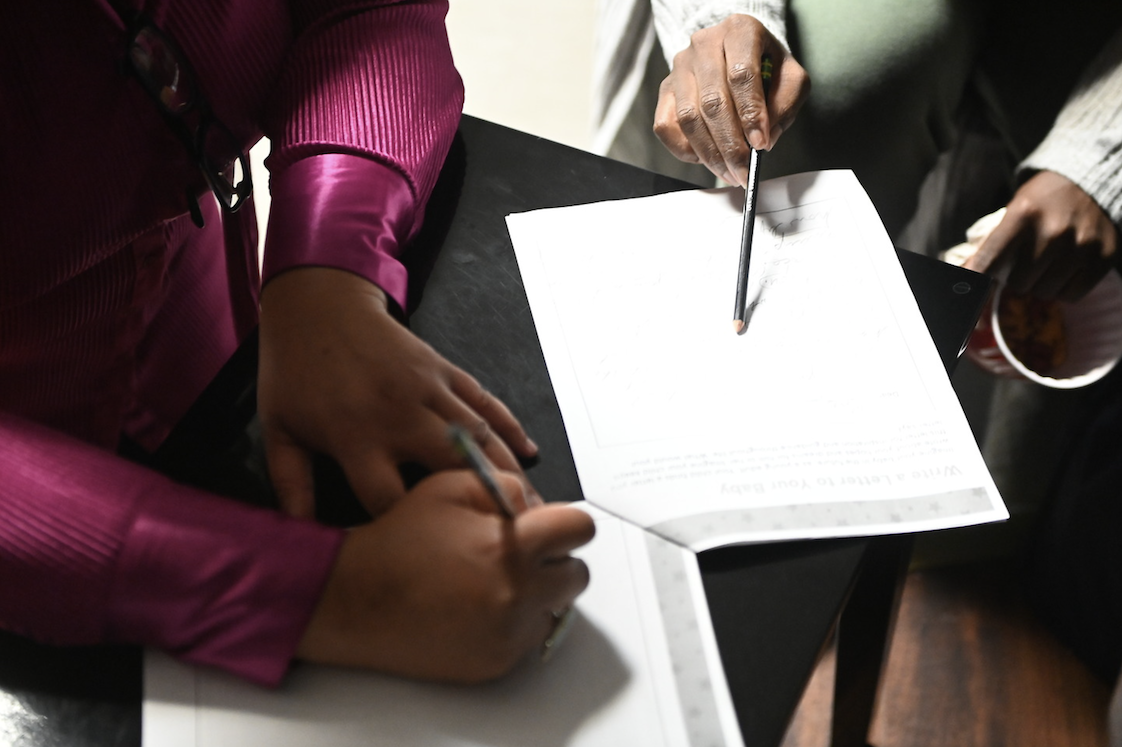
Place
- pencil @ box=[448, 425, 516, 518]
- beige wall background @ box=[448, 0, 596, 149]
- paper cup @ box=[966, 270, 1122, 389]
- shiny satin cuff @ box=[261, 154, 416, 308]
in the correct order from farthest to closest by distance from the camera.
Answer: beige wall background @ box=[448, 0, 596, 149] → paper cup @ box=[966, 270, 1122, 389] → shiny satin cuff @ box=[261, 154, 416, 308] → pencil @ box=[448, 425, 516, 518]

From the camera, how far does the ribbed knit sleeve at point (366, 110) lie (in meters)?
0.50

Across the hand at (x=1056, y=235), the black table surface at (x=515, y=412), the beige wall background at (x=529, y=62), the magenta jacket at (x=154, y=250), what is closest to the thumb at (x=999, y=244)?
the hand at (x=1056, y=235)

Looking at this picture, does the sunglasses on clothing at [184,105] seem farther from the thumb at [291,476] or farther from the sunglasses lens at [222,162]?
the thumb at [291,476]

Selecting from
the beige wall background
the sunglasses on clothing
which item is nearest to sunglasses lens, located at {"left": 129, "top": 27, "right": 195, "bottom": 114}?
the sunglasses on clothing

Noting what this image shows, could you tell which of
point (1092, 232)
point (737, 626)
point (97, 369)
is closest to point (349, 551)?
point (737, 626)

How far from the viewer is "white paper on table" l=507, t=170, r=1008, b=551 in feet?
1.42

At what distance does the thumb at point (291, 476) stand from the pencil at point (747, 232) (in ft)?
0.82

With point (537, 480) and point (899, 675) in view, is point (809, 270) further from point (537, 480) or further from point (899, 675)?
point (899, 675)

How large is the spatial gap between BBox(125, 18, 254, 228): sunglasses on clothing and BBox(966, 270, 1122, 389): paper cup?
58 cm

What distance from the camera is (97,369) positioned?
22.3 inches

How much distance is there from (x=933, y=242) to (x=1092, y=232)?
0.32 meters

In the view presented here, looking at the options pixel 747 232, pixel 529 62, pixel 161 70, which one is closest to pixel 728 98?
pixel 747 232

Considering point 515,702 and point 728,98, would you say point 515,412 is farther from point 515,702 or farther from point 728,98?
point 728,98

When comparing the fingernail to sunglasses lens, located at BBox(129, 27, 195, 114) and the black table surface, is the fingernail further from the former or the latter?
sunglasses lens, located at BBox(129, 27, 195, 114)
